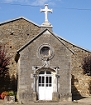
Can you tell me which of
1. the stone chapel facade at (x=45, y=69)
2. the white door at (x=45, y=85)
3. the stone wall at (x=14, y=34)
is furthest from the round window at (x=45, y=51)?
the stone wall at (x=14, y=34)

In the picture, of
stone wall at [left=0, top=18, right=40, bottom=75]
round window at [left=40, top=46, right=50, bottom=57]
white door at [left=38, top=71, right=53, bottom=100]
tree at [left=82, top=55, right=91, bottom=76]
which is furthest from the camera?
tree at [left=82, top=55, right=91, bottom=76]

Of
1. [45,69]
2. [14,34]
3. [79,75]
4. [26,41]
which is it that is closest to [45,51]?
[45,69]

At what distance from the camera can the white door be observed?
66.5 feet

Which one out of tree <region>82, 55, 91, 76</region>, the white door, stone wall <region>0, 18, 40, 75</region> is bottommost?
the white door

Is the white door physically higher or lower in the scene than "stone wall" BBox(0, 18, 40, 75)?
lower

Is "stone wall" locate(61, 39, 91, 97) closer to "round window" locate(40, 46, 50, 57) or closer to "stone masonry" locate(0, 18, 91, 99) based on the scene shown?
"stone masonry" locate(0, 18, 91, 99)

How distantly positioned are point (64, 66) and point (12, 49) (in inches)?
313

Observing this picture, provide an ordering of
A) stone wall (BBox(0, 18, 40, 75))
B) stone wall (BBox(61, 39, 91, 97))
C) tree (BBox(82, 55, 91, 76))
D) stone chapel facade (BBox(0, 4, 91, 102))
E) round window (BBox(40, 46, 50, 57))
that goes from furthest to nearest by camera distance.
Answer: stone wall (BBox(61, 39, 91, 97)) < tree (BBox(82, 55, 91, 76)) < stone wall (BBox(0, 18, 40, 75)) < round window (BBox(40, 46, 50, 57)) < stone chapel facade (BBox(0, 4, 91, 102))

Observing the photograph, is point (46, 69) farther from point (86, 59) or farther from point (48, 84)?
point (86, 59)

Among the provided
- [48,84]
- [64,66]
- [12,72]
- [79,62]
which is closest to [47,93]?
[48,84]

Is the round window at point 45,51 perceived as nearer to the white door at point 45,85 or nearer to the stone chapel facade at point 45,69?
the stone chapel facade at point 45,69

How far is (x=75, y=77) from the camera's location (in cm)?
2780

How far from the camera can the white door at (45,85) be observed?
20.3 metres

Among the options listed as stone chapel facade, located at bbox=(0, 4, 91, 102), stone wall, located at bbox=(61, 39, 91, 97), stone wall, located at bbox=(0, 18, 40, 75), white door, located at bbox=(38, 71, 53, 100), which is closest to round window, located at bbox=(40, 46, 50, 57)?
stone chapel facade, located at bbox=(0, 4, 91, 102)
